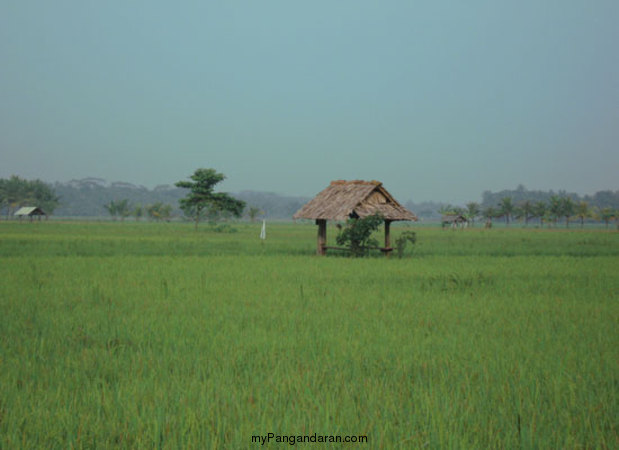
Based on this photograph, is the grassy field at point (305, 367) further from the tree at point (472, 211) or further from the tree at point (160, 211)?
the tree at point (160, 211)

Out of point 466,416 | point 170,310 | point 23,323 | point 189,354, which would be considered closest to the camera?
point 466,416

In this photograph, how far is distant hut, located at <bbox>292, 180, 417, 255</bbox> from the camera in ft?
73.0

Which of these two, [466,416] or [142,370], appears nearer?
[466,416]

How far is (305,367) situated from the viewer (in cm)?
529

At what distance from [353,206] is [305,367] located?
17.0 m

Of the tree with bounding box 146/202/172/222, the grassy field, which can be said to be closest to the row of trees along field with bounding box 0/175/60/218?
the tree with bounding box 146/202/172/222

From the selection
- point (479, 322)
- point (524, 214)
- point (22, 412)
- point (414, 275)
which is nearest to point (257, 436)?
point (22, 412)

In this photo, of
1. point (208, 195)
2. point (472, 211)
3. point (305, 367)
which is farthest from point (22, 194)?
point (305, 367)

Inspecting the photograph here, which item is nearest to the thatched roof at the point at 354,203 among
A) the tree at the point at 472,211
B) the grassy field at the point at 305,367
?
the grassy field at the point at 305,367

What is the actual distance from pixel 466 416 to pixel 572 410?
93 cm

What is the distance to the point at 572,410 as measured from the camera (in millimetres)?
4168

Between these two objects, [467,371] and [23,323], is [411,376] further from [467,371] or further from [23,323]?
[23,323]

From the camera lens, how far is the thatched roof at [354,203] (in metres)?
22.2

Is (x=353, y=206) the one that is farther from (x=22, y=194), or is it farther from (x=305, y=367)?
(x=22, y=194)
